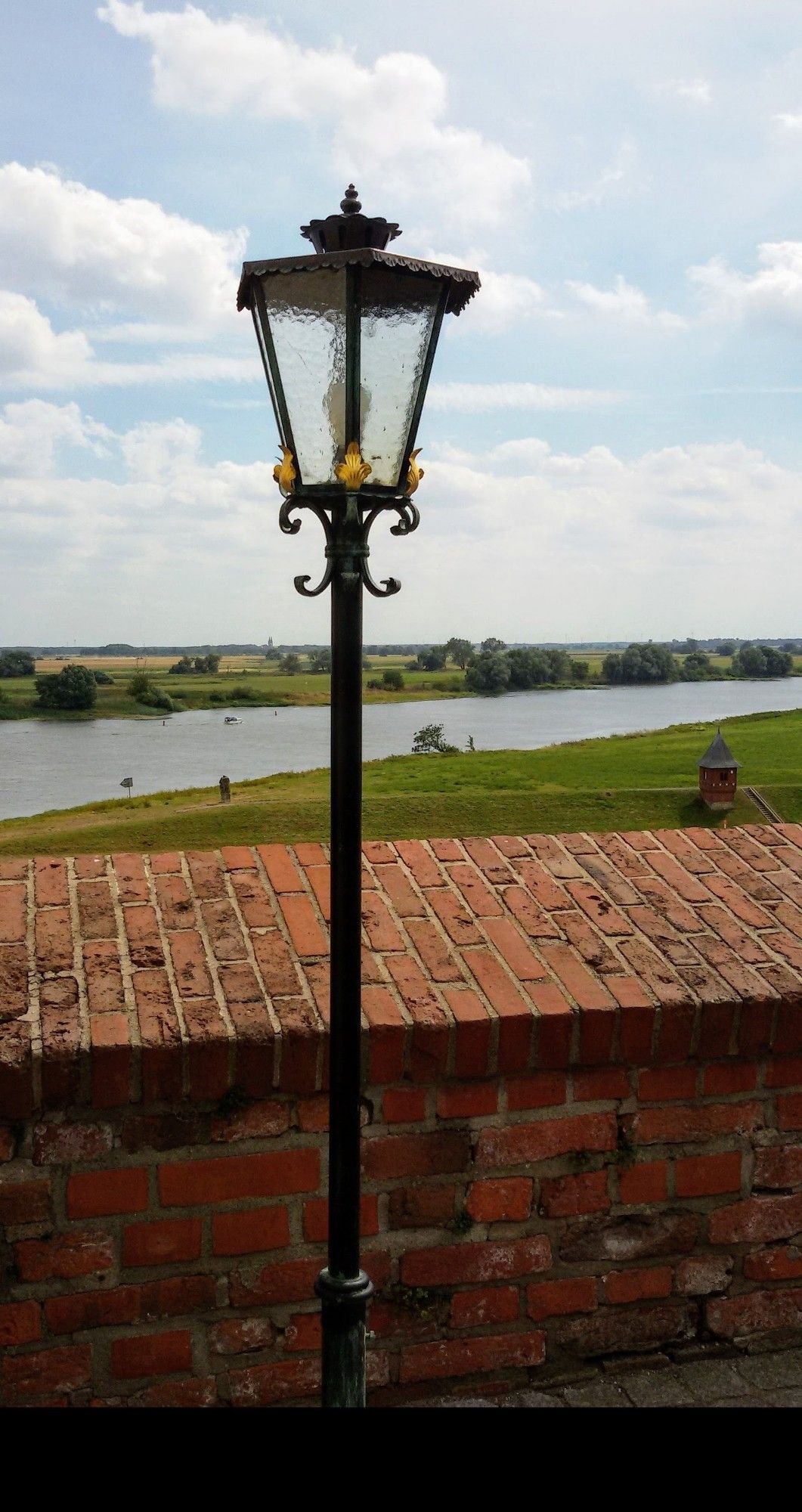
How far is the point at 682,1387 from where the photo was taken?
7.81 feet

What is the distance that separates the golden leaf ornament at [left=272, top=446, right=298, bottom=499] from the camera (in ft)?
6.41

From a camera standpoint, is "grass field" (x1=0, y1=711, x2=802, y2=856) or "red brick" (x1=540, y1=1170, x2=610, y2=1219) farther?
"grass field" (x1=0, y1=711, x2=802, y2=856)

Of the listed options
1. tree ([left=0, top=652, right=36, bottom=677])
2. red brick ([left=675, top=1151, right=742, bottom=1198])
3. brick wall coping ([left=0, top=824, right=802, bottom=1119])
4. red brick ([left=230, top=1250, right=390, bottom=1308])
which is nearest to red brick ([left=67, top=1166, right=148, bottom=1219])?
brick wall coping ([left=0, top=824, right=802, bottom=1119])

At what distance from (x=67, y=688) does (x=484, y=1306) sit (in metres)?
82.6

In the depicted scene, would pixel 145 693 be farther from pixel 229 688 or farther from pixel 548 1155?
pixel 548 1155

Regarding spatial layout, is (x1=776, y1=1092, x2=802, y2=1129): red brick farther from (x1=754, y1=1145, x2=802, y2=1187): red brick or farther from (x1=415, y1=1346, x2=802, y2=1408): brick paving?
(x1=415, y1=1346, x2=802, y2=1408): brick paving

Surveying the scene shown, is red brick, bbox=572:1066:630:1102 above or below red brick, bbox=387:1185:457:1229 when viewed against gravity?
above

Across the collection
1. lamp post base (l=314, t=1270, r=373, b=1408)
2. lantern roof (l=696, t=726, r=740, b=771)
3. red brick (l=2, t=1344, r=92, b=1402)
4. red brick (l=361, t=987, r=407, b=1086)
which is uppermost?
red brick (l=361, t=987, r=407, b=1086)

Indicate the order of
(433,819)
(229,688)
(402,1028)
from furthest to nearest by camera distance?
1. (229,688)
2. (433,819)
3. (402,1028)

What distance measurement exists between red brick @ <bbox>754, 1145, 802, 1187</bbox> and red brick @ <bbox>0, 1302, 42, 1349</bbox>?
1.50 meters

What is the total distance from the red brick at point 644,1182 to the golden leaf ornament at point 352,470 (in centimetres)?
151
